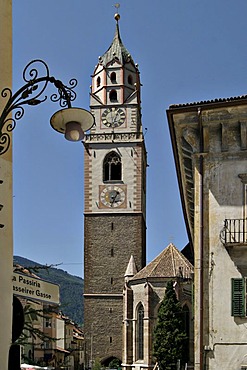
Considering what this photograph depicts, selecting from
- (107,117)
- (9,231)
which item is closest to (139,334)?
(107,117)

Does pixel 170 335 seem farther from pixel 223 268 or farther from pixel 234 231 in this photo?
pixel 234 231

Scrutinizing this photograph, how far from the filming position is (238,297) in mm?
18312

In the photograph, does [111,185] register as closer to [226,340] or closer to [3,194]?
[226,340]

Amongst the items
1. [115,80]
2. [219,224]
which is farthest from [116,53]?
[219,224]

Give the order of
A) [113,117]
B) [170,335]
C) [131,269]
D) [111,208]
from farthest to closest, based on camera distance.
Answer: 1. [113,117]
2. [111,208]
3. [131,269]
4. [170,335]

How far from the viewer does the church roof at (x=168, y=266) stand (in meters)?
57.2

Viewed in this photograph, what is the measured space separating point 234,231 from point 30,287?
39.1 ft

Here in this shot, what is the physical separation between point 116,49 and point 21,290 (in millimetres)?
68638

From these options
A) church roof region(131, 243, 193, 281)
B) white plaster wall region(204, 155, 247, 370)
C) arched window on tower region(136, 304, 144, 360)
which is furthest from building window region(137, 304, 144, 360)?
white plaster wall region(204, 155, 247, 370)

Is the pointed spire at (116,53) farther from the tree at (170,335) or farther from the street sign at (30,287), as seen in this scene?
the street sign at (30,287)

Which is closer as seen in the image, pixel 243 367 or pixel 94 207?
pixel 243 367

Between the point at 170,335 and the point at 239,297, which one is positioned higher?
the point at 239,297

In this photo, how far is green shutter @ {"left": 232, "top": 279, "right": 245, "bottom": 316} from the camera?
18156mm

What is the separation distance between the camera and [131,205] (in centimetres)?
6606
